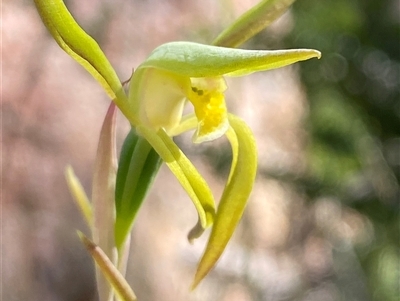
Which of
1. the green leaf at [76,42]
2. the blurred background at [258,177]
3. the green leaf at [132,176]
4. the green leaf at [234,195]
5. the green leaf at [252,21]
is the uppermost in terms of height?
the green leaf at [76,42]

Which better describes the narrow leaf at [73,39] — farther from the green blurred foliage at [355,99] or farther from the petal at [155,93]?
the green blurred foliage at [355,99]

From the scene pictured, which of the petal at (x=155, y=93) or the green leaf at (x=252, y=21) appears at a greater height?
the green leaf at (x=252, y=21)

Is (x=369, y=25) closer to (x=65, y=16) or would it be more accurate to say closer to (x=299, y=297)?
(x=299, y=297)

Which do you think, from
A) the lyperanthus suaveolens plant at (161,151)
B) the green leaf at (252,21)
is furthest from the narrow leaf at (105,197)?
the green leaf at (252,21)

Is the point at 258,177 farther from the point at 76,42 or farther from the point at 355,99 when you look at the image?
the point at 76,42

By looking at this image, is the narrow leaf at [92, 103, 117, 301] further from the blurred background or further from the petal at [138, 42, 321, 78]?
the blurred background

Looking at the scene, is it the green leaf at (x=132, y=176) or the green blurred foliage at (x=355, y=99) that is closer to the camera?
the green leaf at (x=132, y=176)

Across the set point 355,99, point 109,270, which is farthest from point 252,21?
point 355,99
